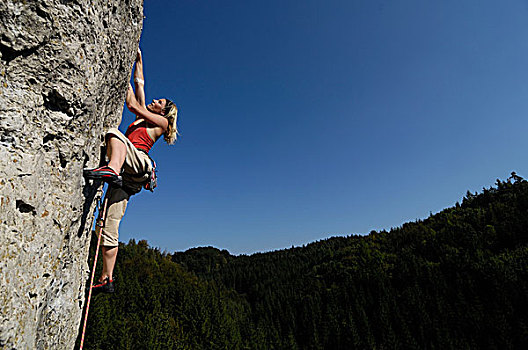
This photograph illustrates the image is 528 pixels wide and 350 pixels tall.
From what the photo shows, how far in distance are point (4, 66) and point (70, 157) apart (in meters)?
0.73

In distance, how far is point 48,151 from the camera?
211cm

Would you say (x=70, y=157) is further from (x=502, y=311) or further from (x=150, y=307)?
(x=502, y=311)

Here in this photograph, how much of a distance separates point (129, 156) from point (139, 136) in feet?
1.81

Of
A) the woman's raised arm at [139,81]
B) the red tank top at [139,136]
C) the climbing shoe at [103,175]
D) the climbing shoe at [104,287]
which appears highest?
the woman's raised arm at [139,81]

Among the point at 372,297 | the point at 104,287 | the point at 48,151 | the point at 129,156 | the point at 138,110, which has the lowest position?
the point at 104,287

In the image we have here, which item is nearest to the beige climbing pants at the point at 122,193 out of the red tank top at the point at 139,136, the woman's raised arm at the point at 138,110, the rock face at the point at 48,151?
the red tank top at the point at 139,136

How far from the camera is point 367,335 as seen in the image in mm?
28406

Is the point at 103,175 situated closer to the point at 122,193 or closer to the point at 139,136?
the point at 122,193

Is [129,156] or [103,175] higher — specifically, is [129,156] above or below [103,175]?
above

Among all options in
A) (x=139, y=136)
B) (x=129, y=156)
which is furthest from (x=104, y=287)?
(x=139, y=136)

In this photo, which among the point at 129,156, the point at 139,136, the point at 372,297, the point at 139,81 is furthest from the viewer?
the point at 372,297

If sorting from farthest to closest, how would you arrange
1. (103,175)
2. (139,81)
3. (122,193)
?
(139,81) < (122,193) < (103,175)

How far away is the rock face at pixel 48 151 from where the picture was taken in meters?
1.79

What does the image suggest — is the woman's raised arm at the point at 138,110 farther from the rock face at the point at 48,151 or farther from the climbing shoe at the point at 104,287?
the climbing shoe at the point at 104,287
